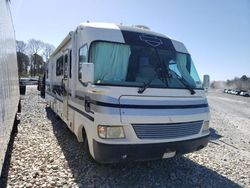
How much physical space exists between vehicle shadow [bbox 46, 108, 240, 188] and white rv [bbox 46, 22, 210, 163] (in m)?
0.48

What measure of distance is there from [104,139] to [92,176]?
0.95 m

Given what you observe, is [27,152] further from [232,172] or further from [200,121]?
[232,172]

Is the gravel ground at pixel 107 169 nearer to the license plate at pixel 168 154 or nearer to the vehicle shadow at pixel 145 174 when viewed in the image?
the vehicle shadow at pixel 145 174

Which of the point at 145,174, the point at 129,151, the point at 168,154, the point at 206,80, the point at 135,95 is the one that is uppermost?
the point at 206,80

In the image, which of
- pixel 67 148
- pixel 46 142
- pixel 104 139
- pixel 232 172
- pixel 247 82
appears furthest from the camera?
pixel 247 82

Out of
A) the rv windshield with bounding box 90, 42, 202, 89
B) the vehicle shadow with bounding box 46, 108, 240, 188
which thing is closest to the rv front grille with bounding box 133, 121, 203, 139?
the rv windshield with bounding box 90, 42, 202, 89

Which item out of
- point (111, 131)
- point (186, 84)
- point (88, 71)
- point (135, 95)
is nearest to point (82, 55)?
point (88, 71)

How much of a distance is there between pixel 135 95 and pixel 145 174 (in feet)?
5.28

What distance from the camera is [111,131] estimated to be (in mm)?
4121

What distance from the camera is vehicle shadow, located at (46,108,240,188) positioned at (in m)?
4.48

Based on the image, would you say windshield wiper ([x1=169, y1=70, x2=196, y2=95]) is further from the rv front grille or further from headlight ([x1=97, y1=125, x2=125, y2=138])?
headlight ([x1=97, y1=125, x2=125, y2=138])

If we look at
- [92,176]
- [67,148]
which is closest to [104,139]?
[92,176]

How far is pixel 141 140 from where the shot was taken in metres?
4.22

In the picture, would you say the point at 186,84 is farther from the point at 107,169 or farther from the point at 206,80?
the point at 107,169
